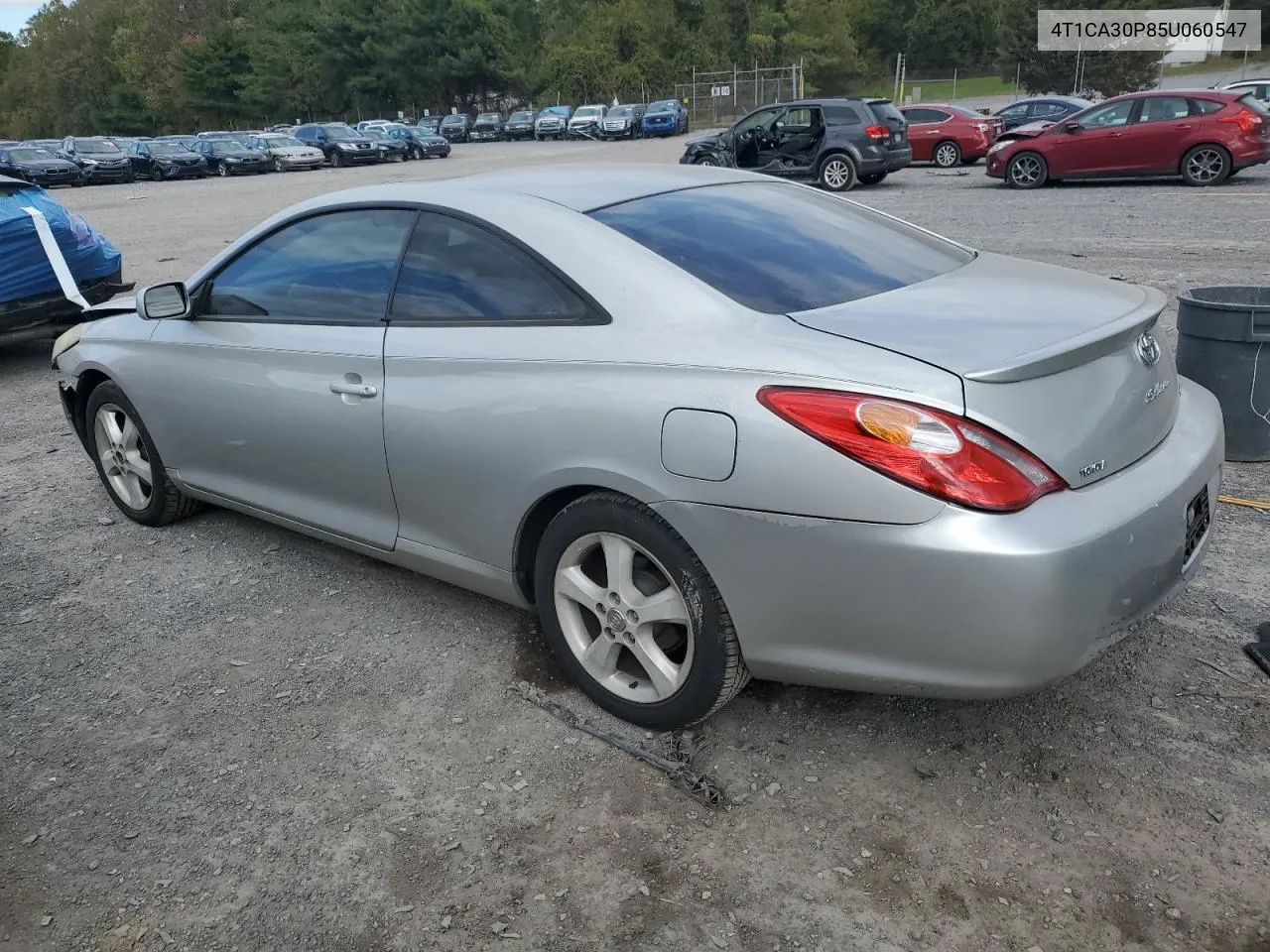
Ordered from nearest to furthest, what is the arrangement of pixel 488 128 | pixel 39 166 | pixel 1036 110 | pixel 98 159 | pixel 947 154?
pixel 947 154
pixel 1036 110
pixel 39 166
pixel 98 159
pixel 488 128

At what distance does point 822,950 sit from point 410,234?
2.48 metres

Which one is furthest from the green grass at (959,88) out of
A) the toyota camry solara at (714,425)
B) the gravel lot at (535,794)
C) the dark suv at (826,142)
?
the gravel lot at (535,794)

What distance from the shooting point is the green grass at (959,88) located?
6084cm

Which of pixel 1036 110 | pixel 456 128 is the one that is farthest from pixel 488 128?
pixel 1036 110

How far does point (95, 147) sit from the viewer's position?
118 feet

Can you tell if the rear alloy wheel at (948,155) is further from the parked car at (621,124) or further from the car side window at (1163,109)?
the parked car at (621,124)

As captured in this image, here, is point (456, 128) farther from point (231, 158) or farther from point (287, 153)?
point (231, 158)

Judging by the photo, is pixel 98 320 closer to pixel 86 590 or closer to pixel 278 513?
pixel 86 590

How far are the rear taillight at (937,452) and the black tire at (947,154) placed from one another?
70.3ft

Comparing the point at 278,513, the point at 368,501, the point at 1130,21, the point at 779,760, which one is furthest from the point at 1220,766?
the point at 1130,21

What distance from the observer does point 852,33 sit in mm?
80250

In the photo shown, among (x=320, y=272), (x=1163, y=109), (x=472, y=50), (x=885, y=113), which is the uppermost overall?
(x=472, y=50)

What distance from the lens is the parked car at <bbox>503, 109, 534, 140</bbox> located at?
171 ft

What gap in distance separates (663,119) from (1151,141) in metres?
32.7
